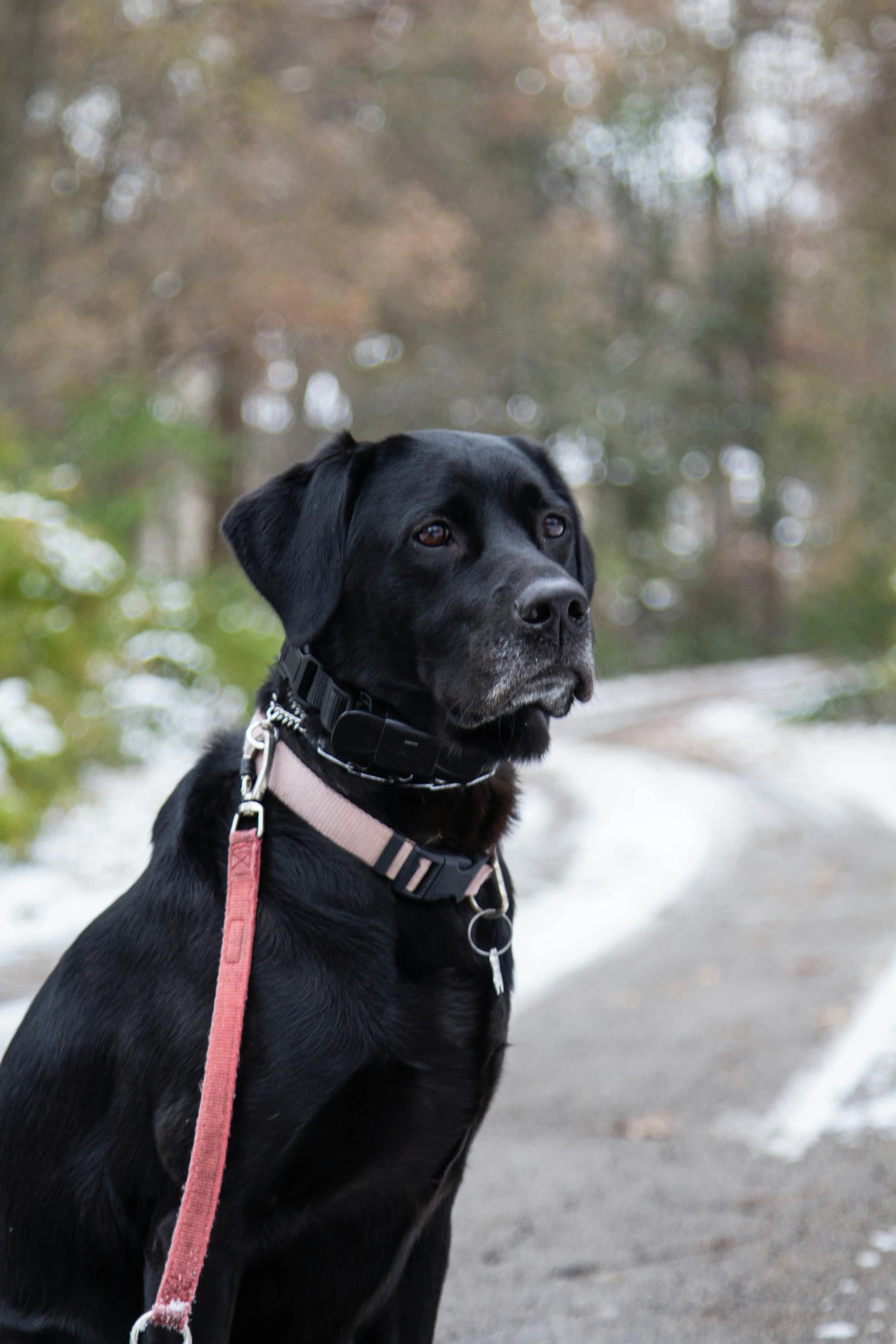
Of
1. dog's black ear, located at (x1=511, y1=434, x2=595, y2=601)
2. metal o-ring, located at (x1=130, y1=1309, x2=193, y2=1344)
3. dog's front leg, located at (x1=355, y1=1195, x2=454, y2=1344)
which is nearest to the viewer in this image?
metal o-ring, located at (x1=130, y1=1309, x2=193, y2=1344)

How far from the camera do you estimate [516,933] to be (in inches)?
242

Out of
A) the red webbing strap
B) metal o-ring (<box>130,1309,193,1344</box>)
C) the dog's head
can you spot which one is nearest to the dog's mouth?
the dog's head

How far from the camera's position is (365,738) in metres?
2.29

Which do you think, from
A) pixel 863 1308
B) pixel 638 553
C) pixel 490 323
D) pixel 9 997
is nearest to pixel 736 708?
pixel 490 323

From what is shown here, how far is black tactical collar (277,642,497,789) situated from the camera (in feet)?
7.51

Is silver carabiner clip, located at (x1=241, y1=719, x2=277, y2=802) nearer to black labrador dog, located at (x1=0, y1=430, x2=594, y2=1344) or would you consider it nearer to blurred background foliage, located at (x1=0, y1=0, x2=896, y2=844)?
black labrador dog, located at (x1=0, y1=430, x2=594, y2=1344)

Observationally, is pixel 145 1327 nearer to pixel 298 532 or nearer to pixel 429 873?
pixel 429 873

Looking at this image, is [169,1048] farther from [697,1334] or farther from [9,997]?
[9,997]

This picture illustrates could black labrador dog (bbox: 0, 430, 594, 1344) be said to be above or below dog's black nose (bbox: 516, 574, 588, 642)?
below

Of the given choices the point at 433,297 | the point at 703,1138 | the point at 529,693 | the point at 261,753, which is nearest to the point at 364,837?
the point at 261,753

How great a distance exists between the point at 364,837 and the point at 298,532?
2.11 ft

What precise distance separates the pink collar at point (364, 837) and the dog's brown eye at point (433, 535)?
546 mm

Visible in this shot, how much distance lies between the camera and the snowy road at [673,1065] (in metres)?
3.01

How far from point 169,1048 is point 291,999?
7.8 inches
